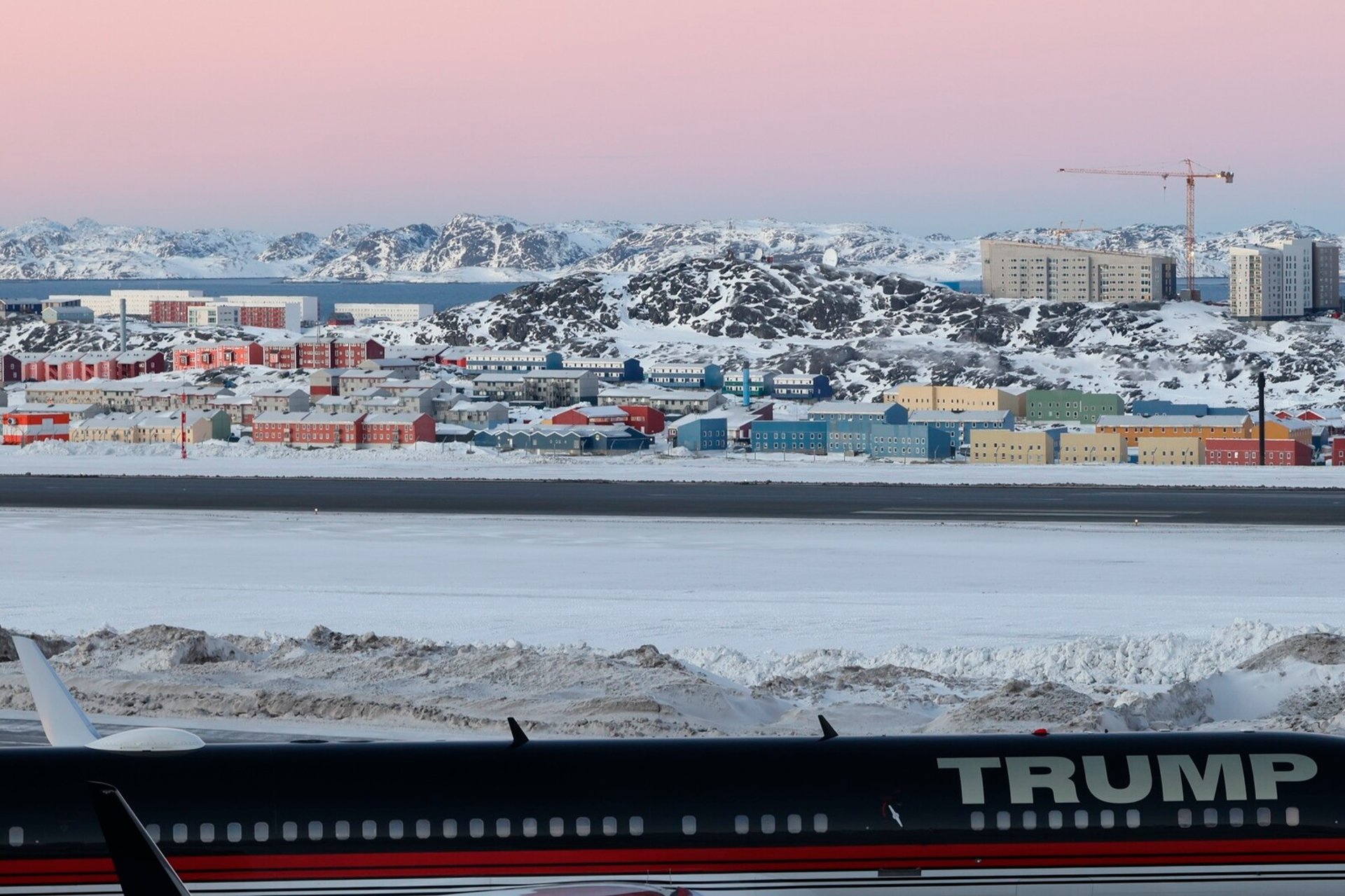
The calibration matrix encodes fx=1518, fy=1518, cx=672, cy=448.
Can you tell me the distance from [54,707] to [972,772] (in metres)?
10.7

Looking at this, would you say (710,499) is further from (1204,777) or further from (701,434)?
(1204,777)

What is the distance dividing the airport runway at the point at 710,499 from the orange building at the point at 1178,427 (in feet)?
142

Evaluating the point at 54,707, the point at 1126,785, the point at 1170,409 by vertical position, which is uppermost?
the point at 54,707

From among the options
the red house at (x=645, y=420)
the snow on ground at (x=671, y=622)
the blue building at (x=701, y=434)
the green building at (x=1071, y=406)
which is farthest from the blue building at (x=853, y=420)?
the snow on ground at (x=671, y=622)

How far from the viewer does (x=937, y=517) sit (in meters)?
70.9

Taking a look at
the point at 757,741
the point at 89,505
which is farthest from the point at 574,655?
the point at 89,505

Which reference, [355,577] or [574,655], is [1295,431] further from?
[574,655]

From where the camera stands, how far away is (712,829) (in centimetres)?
1468

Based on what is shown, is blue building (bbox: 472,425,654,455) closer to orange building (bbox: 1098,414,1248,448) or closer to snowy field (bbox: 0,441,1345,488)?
snowy field (bbox: 0,441,1345,488)

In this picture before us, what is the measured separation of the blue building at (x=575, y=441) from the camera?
126750mm

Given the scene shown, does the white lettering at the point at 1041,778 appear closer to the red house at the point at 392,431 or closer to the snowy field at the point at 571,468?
the snowy field at the point at 571,468

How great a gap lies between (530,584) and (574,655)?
16.8 m

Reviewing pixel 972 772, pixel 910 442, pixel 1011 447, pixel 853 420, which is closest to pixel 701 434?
pixel 853 420

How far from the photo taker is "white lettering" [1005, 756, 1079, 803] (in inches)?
583
